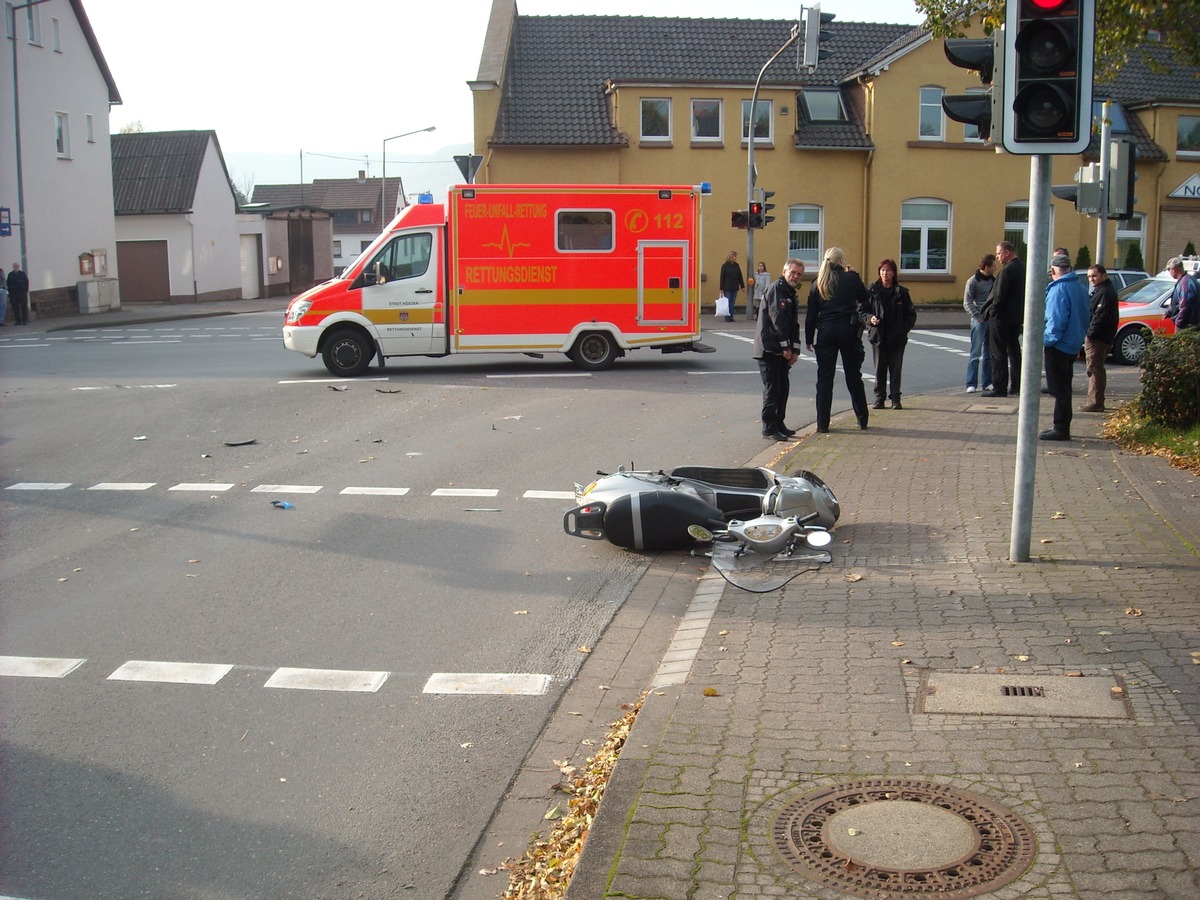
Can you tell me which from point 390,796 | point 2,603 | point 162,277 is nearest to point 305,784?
point 390,796

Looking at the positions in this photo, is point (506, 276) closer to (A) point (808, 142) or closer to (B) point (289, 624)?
(B) point (289, 624)

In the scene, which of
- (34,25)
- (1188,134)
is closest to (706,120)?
(1188,134)

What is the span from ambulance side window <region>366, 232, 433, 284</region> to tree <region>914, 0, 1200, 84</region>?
7.95 metres

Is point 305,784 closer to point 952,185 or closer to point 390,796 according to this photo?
point 390,796

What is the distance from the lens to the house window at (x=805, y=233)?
126 ft

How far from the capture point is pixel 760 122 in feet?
124

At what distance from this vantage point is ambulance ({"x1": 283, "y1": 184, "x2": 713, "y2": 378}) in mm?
18938

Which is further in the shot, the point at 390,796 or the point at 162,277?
the point at 162,277

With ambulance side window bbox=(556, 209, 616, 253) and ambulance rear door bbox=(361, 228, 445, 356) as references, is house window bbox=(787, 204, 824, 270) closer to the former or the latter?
ambulance side window bbox=(556, 209, 616, 253)

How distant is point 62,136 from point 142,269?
9.80 metres

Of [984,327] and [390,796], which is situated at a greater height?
[984,327]

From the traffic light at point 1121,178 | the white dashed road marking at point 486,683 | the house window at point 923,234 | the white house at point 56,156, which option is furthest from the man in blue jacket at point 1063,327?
the white house at point 56,156

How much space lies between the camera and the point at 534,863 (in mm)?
4160

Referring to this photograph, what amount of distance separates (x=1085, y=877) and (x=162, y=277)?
49.9 m
